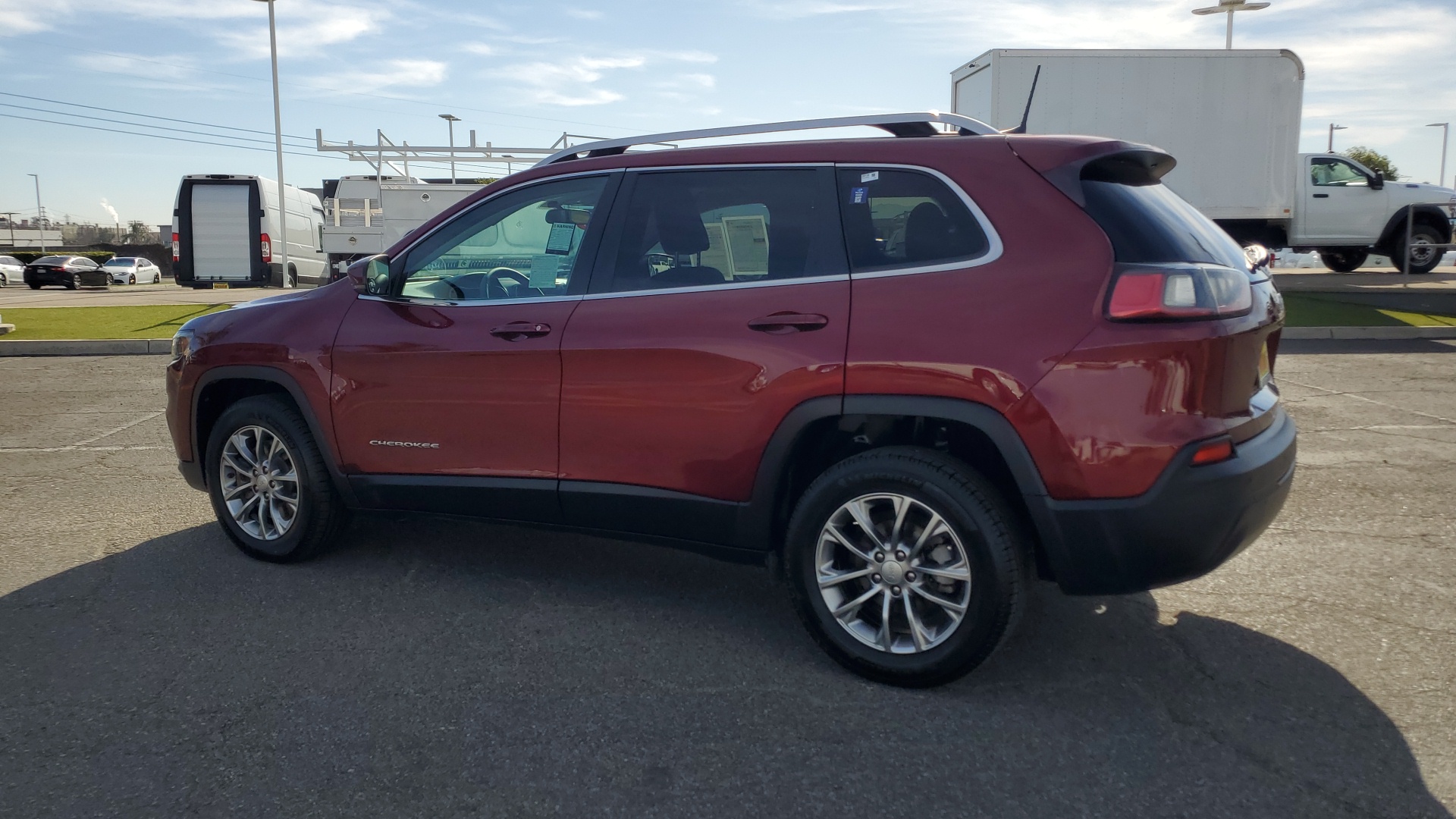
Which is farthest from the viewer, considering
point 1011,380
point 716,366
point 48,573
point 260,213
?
point 260,213

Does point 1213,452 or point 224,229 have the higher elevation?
point 224,229

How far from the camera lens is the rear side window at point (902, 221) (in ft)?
11.4

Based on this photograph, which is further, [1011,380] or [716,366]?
[716,366]

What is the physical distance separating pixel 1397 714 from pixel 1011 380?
1.52 meters

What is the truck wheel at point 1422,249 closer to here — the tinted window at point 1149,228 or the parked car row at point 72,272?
the tinted window at point 1149,228

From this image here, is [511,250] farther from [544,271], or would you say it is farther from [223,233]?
[223,233]

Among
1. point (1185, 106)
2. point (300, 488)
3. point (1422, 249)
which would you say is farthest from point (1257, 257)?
point (1422, 249)

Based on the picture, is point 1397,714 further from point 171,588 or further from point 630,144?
point 171,588

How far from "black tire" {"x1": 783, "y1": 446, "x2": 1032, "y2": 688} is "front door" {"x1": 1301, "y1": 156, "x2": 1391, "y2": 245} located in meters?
19.5

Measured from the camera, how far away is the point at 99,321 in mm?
16828

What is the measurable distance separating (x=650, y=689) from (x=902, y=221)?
1718 millimetres

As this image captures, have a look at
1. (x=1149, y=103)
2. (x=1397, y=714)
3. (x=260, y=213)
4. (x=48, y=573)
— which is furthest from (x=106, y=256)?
(x=1397, y=714)

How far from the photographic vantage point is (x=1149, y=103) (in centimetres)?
1703

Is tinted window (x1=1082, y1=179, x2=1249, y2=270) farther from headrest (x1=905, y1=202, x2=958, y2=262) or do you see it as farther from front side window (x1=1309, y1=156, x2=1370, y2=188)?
front side window (x1=1309, y1=156, x2=1370, y2=188)
